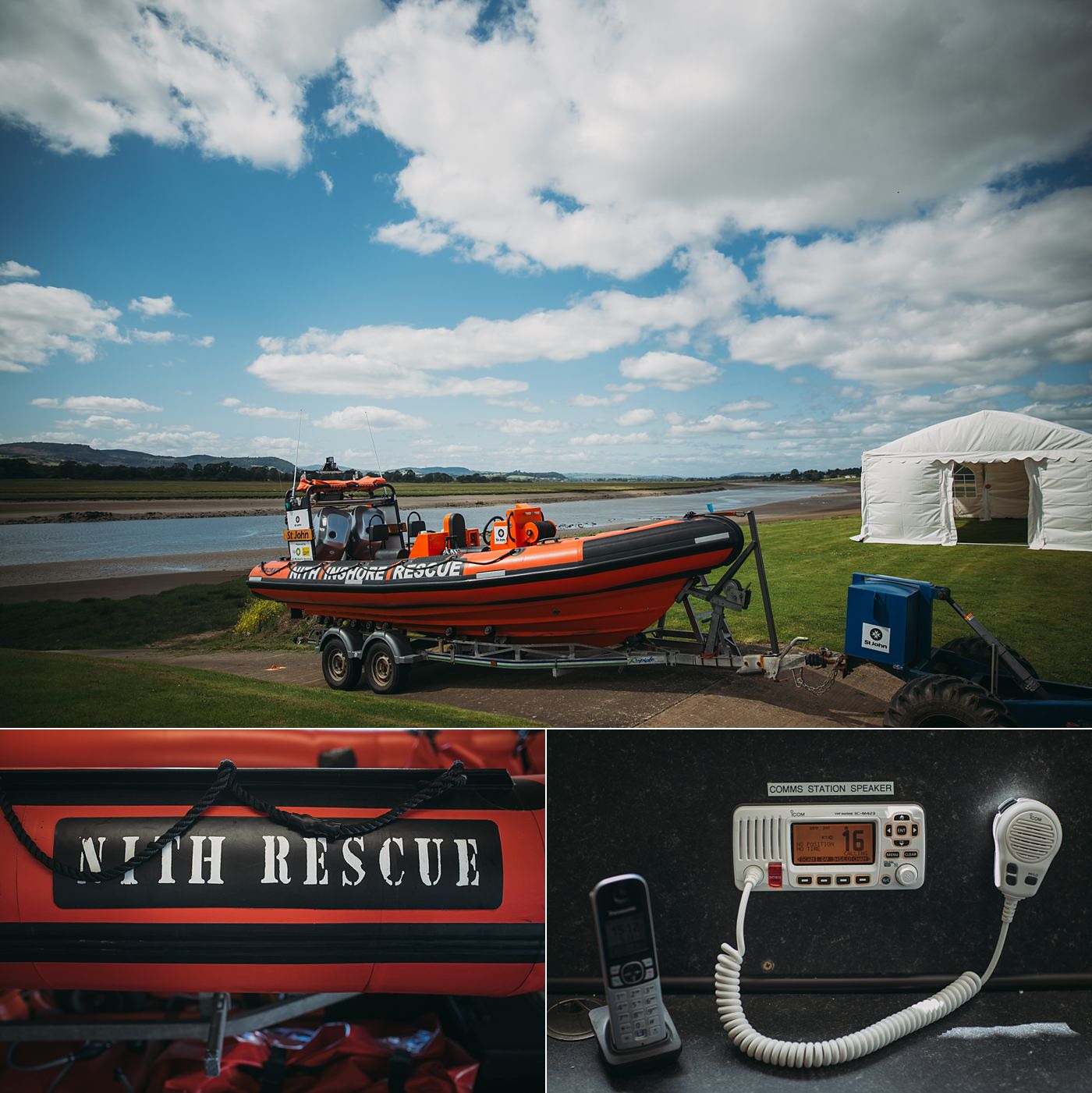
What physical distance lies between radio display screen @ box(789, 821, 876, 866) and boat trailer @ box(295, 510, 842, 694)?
3.54 ft

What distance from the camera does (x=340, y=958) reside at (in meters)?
1.12

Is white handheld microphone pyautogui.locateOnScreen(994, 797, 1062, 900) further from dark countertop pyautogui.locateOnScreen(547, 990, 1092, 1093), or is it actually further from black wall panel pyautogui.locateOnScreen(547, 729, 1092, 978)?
dark countertop pyautogui.locateOnScreen(547, 990, 1092, 1093)

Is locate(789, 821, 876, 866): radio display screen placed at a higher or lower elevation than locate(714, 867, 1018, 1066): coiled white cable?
higher

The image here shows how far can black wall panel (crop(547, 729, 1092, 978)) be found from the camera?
1.07 meters

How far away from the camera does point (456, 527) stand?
2.77 metres

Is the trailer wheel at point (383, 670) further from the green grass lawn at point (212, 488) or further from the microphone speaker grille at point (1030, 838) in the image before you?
the microphone speaker grille at point (1030, 838)

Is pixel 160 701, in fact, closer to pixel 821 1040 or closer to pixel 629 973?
pixel 629 973

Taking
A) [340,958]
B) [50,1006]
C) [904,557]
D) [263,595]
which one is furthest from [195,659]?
[904,557]

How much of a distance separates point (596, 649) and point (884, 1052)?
1.58m

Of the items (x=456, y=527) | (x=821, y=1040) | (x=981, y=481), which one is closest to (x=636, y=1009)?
(x=821, y=1040)

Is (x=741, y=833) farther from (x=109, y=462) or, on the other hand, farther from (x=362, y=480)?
(x=109, y=462)

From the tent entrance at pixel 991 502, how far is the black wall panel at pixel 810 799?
94 cm

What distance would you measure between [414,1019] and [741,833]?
68 centimetres

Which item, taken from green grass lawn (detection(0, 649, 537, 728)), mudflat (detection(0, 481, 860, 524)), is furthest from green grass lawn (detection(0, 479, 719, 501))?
green grass lawn (detection(0, 649, 537, 728))
